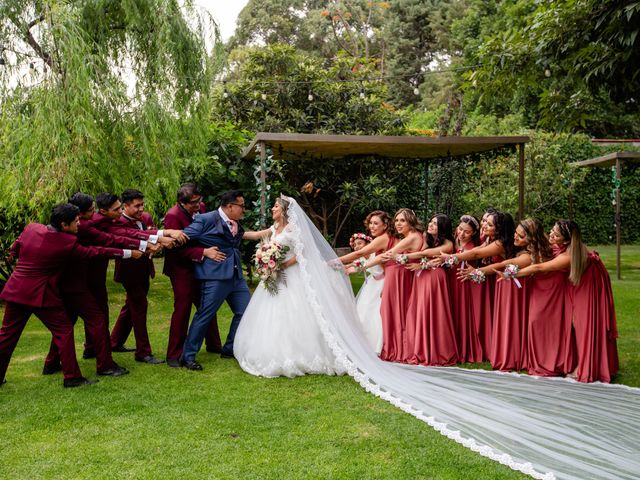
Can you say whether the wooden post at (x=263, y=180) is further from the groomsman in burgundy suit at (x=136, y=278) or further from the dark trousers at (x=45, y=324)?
the dark trousers at (x=45, y=324)

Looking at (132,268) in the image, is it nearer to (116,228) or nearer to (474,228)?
(116,228)

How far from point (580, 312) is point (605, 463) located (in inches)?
88.2

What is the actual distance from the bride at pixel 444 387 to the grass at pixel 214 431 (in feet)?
0.61

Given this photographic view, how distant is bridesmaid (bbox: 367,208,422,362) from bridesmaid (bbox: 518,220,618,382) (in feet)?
4.40

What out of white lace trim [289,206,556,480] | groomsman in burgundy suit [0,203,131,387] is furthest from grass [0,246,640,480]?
groomsman in burgundy suit [0,203,131,387]

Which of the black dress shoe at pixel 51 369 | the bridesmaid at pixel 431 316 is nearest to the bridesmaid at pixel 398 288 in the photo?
the bridesmaid at pixel 431 316

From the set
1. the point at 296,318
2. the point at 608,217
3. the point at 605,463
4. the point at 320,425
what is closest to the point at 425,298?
the point at 296,318

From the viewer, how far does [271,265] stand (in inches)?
247

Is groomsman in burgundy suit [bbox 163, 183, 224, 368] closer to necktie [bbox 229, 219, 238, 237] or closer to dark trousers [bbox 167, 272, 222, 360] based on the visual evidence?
dark trousers [bbox 167, 272, 222, 360]

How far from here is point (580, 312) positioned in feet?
19.4

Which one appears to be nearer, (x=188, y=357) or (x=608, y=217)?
(x=188, y=357)

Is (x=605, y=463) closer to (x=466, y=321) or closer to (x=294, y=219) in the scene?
(x=466, y=321)

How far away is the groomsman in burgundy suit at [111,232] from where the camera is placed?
629 centimetres

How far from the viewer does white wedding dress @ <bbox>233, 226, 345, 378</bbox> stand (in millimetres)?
6141
